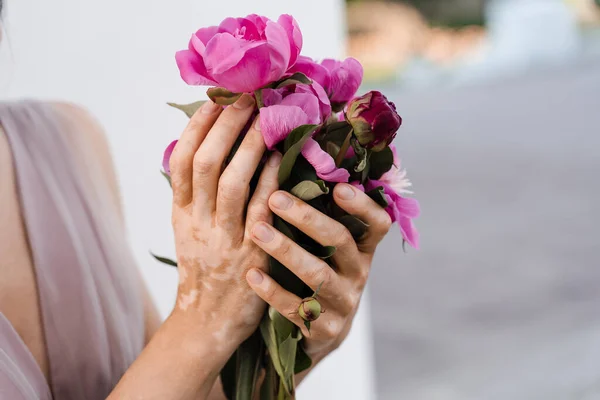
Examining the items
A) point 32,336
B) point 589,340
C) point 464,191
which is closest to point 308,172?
point 32,336

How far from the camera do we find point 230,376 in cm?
72

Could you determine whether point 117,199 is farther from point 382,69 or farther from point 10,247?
point 382,69

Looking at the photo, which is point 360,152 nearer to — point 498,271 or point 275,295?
point 275,295

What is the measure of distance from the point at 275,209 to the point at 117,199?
420 millimetres

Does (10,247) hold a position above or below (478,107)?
above

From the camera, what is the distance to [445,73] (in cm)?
1067

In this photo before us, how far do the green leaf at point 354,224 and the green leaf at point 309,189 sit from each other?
0.04m

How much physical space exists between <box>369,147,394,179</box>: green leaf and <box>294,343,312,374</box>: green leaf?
0.18 meters

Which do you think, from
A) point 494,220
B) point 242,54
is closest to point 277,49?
point 242,54

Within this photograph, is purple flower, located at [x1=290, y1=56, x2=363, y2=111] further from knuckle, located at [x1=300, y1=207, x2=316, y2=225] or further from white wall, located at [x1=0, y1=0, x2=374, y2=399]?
white wall, located at [x1=0, y1=0, x2=374, y2=399]

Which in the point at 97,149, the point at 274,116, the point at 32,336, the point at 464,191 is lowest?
the point at 464,191

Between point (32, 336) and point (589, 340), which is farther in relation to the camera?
point (589, 340)

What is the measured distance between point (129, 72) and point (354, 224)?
61 cm

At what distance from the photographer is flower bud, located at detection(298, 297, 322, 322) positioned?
0.55 m
